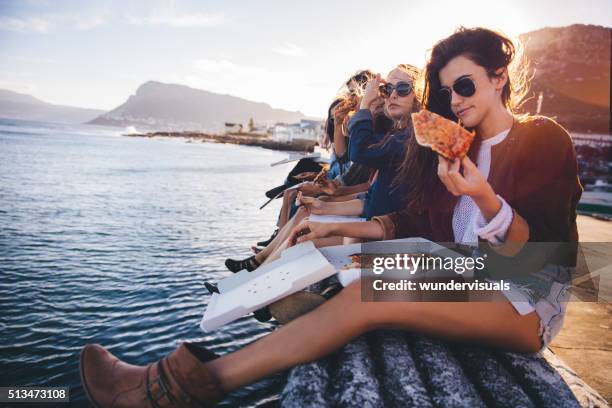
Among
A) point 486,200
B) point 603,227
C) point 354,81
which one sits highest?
point 354,81

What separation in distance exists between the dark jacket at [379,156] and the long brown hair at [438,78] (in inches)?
16.5

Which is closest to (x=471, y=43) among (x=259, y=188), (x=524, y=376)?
(x=524, y=376)

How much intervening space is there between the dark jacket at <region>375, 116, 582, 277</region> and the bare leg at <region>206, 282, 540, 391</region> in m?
0.27

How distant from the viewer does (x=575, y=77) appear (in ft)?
105

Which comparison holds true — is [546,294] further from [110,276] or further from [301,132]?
[301,132]

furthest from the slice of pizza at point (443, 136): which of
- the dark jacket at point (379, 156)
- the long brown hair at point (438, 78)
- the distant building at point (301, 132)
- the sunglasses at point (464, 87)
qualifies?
the distant building at point (301, 132)

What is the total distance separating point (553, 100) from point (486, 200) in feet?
108

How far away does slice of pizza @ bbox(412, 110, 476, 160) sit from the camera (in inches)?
67.6

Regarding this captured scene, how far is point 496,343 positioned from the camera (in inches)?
75.7

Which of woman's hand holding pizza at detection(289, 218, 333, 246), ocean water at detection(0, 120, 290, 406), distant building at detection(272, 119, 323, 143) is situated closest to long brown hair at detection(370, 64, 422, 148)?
woman's hand holding pizza at detection(289, 218, 333, 246)

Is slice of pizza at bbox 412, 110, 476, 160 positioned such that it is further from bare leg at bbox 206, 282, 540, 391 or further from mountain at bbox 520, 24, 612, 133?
mountain at bbox 520, 24, 612, 133

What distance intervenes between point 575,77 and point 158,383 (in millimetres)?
40789

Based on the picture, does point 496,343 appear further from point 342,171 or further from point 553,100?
point 553,100

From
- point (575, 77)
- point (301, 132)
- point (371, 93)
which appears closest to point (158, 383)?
point (371, 93)
